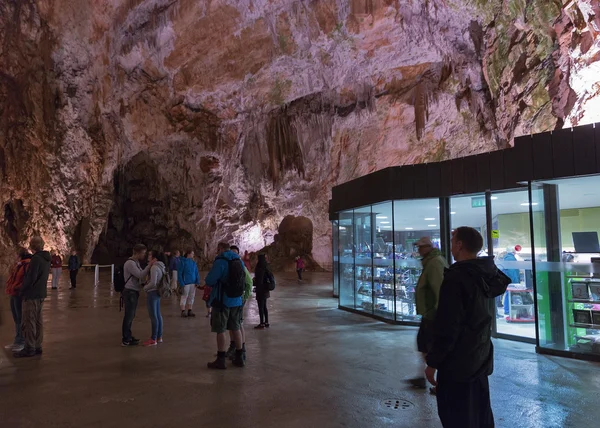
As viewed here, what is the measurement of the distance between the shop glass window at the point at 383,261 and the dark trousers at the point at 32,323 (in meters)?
6.34

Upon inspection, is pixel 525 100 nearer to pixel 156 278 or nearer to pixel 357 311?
pixel 357 311

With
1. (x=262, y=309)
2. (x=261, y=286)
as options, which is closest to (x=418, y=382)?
(x=261, y=286)

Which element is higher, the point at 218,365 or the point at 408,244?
the point at 408,244

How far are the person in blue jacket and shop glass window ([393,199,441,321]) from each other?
14.1 feet

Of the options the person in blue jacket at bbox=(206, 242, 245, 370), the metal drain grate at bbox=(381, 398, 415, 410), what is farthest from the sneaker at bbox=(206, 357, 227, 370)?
the metal drain grate at bbox=(381, 398, 415, 410)

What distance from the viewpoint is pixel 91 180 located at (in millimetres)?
20984

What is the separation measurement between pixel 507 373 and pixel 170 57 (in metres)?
17.4

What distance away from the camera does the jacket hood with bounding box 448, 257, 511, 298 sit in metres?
2.49

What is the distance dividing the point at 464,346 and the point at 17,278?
6.18 meters

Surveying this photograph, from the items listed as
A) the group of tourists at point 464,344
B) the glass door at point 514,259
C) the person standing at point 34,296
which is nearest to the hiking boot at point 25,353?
the person standing at point 34,296

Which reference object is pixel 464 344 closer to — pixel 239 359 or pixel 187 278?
pixel 239 359

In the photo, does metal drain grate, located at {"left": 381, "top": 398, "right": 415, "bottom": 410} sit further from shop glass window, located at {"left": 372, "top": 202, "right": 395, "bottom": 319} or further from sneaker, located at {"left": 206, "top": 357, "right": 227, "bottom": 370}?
shop glass window, located at {"left": 372, "top": 202, "right": 395, "bottom": 319}

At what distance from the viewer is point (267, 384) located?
16.0 feet

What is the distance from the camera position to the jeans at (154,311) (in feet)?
21.9
